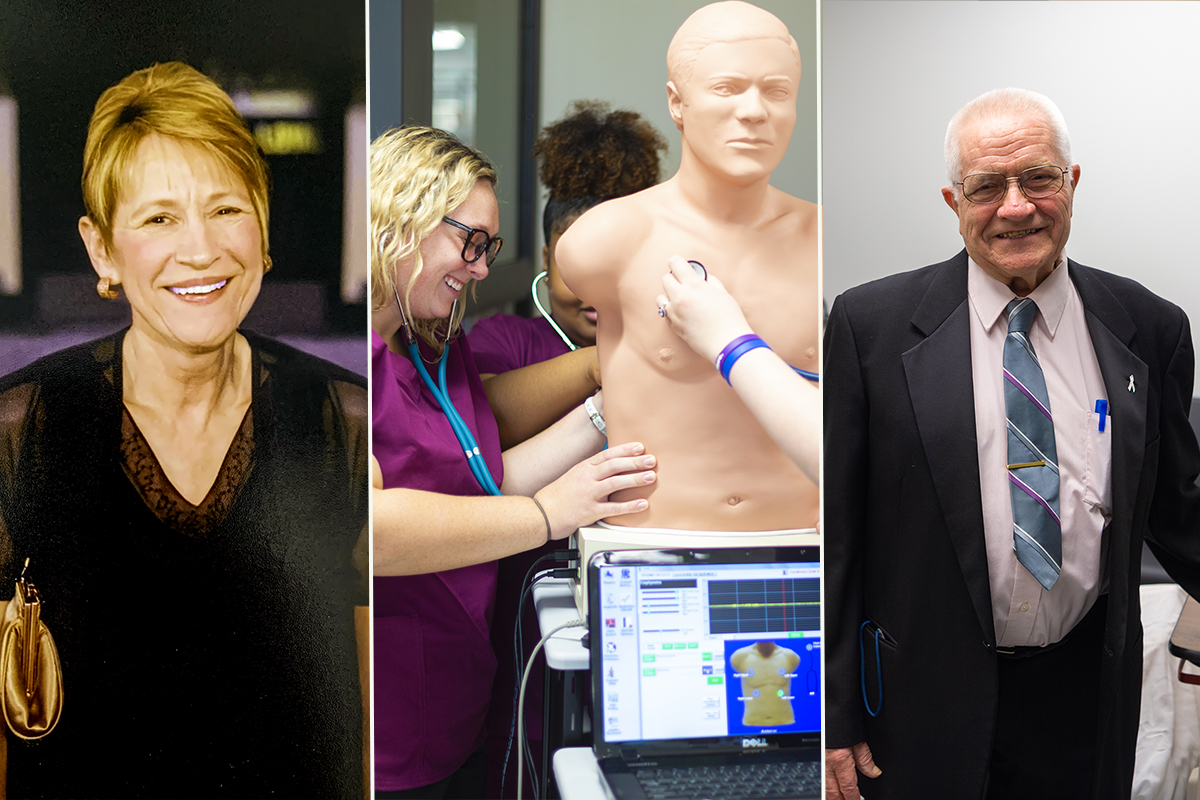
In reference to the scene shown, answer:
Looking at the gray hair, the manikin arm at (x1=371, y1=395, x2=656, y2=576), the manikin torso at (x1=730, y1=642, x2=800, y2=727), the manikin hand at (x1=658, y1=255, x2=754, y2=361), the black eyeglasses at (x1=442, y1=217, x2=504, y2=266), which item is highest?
the gray hair

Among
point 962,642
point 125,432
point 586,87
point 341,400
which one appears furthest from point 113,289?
point 962,642

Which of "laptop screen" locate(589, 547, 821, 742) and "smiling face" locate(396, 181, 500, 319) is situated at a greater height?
"smiling face" locate(396, 181, 500, 319)

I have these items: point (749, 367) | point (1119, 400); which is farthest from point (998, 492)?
point (749, 367)

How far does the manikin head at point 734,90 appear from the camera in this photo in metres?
1.46

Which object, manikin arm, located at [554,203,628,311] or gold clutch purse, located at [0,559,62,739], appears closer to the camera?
manikin arm, located at [554,203,628,311]

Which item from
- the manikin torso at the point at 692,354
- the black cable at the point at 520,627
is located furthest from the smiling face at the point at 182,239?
the black cable at the point at 520,627

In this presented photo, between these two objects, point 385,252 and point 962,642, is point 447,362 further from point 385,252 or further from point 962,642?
point 962,642

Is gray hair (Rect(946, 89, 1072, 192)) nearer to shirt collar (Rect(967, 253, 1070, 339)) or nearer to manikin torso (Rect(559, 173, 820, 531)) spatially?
shirt collar (Rect(967, 253, 1070, 339))

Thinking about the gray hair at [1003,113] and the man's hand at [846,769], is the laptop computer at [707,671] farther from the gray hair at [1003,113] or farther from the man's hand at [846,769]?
the gray hair at [1003,113]

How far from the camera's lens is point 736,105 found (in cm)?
145

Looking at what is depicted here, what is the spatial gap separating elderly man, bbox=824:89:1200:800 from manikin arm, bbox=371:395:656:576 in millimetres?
367

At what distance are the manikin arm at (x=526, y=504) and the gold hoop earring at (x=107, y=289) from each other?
61 centimetres

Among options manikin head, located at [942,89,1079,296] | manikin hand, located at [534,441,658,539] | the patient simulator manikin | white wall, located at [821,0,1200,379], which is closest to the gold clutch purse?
manikin hand, located at [534,441,658,539]

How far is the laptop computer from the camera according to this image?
1495mm
